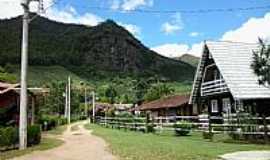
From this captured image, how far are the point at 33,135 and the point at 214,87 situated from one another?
1880cm

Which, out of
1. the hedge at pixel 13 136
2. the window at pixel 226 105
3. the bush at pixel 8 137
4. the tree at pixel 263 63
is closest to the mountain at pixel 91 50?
the window at pixel 226 105

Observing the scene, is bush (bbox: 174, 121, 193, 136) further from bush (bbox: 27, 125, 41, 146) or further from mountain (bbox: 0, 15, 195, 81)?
mountain (bbox: 0, 15, 195, 81)

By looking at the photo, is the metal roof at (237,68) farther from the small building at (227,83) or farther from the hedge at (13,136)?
the hedge at (13,136)

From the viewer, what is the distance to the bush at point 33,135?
23847 millimetres

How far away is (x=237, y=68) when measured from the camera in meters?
35.8

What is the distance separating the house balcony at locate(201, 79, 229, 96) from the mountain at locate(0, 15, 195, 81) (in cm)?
9917

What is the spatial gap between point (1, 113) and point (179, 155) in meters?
16.2

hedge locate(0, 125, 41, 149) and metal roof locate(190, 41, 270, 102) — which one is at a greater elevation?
metal roof locate(190, 41, 270, 102)

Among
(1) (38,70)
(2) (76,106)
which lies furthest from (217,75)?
(1) (38,70)

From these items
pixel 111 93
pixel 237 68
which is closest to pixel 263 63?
pixel 237 68

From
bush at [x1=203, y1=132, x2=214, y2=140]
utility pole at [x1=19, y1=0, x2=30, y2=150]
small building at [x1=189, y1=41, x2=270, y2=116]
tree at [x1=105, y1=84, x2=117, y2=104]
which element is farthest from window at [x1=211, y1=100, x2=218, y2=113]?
tree at [x1=105, y1=84, x2=117, y2=104]

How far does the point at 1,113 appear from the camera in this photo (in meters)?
29.3

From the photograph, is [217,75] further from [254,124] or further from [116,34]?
[116,34]

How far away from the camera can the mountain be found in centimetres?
14400
